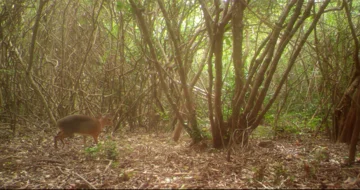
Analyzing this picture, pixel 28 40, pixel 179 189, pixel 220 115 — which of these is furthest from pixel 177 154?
pixel 28 40

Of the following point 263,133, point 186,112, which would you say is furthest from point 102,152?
point 263,133

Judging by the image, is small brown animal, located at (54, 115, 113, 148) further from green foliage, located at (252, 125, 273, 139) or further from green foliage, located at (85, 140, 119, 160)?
green foliage, located at (252, 125, 273, 139)

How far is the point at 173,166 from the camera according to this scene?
3.77m

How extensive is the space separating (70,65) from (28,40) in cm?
119

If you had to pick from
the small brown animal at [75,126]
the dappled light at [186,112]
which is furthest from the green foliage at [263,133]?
the small brown animal at [75,126]

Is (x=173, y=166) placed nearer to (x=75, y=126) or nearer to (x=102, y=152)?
(x=102, y=152)

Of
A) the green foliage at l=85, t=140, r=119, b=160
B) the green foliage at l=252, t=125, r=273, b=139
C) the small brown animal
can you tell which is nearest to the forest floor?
the green foliage at l=85, t=140, r=119, b=160

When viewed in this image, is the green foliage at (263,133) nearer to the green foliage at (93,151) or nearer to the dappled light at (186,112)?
the dappled light at (186,112)

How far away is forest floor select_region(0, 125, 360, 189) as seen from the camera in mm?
3139

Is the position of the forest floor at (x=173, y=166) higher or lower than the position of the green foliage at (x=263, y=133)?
lower

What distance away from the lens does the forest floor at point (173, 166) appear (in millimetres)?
3139

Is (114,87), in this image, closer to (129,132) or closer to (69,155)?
(129,132)

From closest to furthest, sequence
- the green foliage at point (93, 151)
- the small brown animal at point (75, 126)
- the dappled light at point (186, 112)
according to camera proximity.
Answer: the dappled light at point (186, 112) < the green foliage at point (93, 151) < the small brown animal at point (75, 126)

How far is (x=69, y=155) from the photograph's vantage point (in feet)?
14.1
